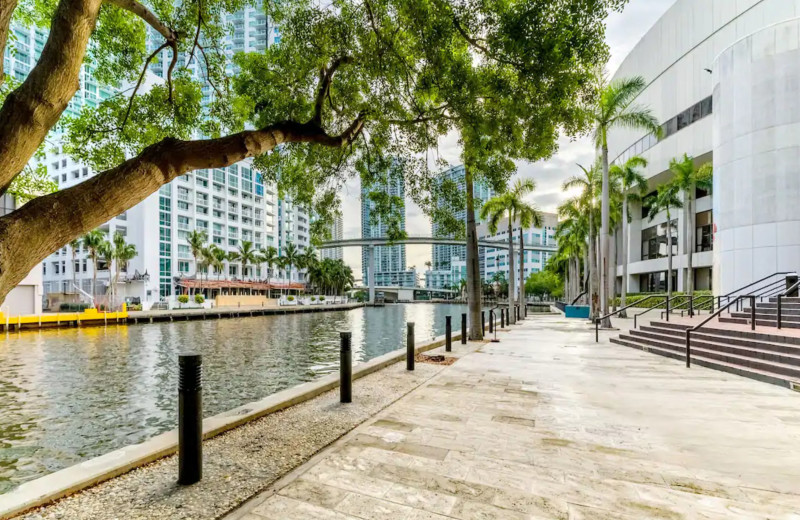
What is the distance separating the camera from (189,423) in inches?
152

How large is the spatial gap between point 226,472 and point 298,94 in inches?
311

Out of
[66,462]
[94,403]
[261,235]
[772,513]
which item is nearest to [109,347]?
[94,403]

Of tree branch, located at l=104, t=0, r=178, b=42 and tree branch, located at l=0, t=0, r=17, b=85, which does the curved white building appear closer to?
tree branch, located at l=104, t=0, r=178, b=42

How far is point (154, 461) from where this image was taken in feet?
14.2

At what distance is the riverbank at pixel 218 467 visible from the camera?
3.38m

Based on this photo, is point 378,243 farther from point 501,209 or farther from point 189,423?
point 189,423

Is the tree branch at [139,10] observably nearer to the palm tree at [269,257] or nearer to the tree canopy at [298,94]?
the tree canopy at [298,94]

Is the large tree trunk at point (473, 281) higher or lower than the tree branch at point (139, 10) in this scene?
lower

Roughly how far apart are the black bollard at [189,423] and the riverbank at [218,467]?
0.13 metres

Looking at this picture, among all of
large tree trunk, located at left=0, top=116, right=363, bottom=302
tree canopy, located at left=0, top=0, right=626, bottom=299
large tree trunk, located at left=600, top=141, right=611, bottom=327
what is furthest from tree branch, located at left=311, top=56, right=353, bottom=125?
large tree trunk, located at left=600, top=141, right=611, bottom=327

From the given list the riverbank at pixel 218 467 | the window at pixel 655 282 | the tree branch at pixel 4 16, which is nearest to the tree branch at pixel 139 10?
the tree branch at pixel 4 16

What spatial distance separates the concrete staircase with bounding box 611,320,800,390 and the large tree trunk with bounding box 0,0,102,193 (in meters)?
12.1

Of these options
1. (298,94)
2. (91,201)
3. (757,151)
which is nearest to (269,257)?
Answer: (757,151)

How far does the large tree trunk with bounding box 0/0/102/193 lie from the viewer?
293 cm
